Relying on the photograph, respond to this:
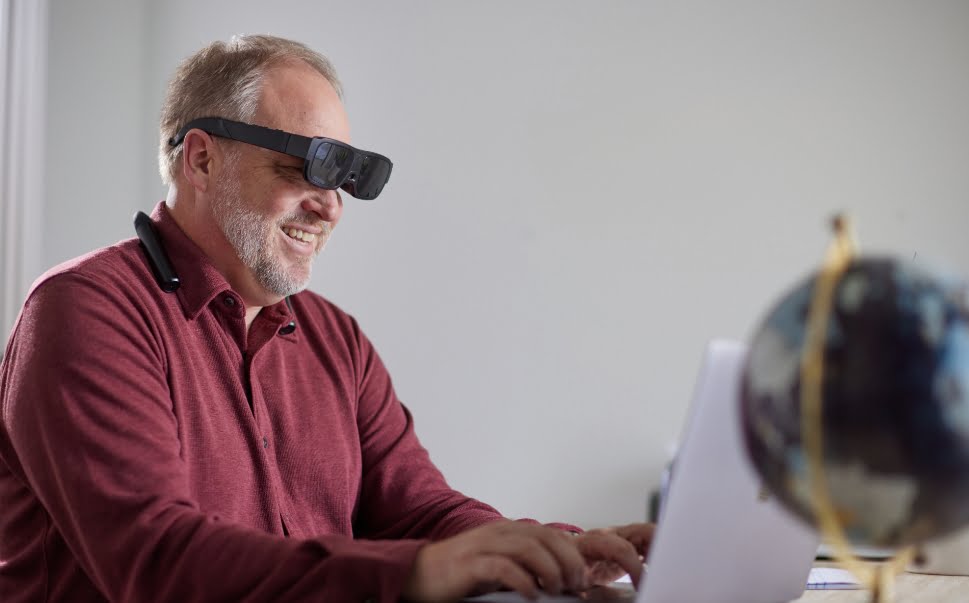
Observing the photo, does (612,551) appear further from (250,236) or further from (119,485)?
(250,236)

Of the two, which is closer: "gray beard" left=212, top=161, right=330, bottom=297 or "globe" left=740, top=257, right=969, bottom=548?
"globe" left=740, top=257, right=969, bottom=548

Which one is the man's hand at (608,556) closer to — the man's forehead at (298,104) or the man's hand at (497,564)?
the man's hand at (497,564)

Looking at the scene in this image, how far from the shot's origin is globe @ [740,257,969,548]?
72 centimetres

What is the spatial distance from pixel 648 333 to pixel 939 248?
1015 mm

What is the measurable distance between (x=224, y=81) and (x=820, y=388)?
1.36 meters

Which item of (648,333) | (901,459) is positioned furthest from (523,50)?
(901,459)

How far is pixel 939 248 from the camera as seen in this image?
3.39m

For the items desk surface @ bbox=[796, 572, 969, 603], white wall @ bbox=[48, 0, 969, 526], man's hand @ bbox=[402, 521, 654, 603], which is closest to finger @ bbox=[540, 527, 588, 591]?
man's hand @ bbox=[402, 521, 654, 603]

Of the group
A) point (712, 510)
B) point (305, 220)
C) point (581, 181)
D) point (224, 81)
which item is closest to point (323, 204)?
point (305, 220)

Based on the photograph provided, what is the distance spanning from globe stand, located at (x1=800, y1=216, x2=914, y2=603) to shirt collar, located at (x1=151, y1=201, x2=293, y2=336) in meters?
1.09

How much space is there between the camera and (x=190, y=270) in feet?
5.34

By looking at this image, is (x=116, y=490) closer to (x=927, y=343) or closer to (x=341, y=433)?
(x=341, y=433)

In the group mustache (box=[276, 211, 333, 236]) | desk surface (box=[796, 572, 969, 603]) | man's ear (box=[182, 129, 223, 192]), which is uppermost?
man's ear (box=[182, 129, 223, 192])

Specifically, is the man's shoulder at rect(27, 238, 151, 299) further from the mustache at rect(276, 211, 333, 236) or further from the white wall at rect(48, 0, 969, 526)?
the white wall at rect(48, 0, 969, 526)
